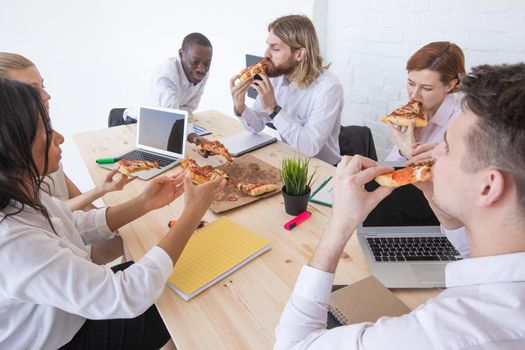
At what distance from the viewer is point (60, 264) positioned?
879mm

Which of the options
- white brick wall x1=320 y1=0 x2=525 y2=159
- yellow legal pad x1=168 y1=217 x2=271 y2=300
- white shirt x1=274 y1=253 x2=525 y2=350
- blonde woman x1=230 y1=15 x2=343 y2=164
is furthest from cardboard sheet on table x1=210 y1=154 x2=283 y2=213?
white brick wall x1=320 y1=0 x2=525 y2=159

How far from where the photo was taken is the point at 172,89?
2861 mm

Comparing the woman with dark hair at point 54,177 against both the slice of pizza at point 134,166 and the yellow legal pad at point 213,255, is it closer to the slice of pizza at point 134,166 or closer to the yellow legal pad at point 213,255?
the slice of pizza at point 134,166

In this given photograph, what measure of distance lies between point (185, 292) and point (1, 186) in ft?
1.90

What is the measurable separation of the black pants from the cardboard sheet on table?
506 millimetres

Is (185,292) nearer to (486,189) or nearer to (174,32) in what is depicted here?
(486,189)

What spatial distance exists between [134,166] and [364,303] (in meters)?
1.39

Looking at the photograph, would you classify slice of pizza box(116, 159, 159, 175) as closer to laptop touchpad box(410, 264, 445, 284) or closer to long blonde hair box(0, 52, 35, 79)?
long blonde hair box(0, 52, 35, 79)

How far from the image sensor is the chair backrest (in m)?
2.38

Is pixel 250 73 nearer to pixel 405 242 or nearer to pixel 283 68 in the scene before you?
pixel 283 68

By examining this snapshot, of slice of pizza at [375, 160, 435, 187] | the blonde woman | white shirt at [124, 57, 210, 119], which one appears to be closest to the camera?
slice of pizza at [375, 160, 435, 187]

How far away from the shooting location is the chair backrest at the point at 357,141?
2.38 m

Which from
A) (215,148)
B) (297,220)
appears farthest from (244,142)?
(297,220)

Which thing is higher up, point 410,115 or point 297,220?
point 410,115
